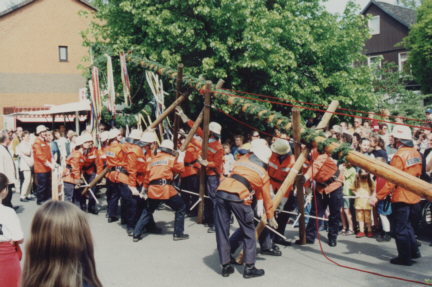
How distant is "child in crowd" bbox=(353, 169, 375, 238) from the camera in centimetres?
845

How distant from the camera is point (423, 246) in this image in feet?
25.6

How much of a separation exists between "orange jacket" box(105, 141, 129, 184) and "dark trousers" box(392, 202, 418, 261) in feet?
16.7

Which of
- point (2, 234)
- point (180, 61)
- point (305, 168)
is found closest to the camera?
point (2, 234)

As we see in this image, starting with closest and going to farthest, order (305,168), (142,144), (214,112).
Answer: (305,168)
(142,144)
(214,112)

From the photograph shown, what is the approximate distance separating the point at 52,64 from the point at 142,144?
76.8 feet

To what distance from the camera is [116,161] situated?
9.28m

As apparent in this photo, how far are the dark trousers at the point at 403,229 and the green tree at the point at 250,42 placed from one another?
7.64 m

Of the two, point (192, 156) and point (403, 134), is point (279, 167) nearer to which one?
point (403, 134)

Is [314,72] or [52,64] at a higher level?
[52,64]

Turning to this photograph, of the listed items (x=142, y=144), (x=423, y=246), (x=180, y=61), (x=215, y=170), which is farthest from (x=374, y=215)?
(x=180, y=61)

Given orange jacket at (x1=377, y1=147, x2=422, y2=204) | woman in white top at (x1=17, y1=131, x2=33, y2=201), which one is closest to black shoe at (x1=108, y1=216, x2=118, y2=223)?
woman in white top at (x1=17, y1=131, x2=33, y2=201)

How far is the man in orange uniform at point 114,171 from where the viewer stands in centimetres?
909

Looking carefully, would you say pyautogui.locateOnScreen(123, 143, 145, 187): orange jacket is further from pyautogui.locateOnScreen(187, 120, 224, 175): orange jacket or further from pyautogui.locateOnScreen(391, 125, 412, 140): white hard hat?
pyautogui.locateOnScreen(391, 125, 412, 140): white hard hat

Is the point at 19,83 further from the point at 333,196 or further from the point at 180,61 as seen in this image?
the point at 333,196
